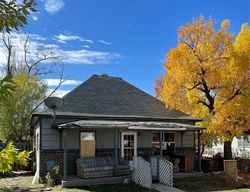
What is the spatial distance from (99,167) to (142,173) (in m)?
2.12

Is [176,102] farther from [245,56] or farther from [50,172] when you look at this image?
[50,172]

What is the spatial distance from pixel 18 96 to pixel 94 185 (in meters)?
13.5

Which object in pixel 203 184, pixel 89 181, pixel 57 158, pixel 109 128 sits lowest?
pixel 203 184

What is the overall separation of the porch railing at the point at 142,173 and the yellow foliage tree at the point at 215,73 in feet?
19.5

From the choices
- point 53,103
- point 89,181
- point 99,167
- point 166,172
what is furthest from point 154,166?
point 53,103

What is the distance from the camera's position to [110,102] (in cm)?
2020

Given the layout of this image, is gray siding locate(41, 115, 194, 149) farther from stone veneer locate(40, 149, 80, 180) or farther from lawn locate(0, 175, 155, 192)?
lawn locate(0, 175, 155, 192)

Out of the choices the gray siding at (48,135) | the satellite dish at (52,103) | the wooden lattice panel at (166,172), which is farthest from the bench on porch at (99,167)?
the satellite dish at (52,103)

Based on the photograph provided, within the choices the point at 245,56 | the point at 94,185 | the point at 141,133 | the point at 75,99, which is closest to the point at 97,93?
the point at 75,99

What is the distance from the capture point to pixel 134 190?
14.8m

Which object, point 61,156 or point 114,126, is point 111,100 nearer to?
point 114,126

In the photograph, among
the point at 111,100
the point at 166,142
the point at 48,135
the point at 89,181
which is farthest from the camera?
the point at 166,142

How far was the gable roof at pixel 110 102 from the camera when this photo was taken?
1872 cm

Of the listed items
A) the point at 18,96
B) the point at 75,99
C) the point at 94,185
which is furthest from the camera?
the point at 18,96
